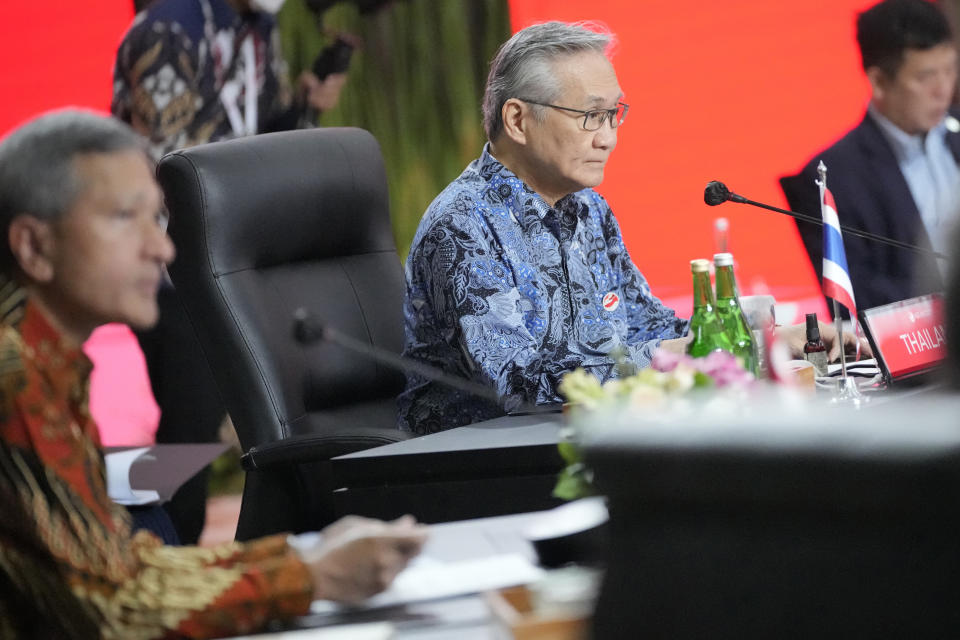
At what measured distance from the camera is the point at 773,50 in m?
3.54

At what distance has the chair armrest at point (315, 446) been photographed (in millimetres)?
1914

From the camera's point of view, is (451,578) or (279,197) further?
(279,197)

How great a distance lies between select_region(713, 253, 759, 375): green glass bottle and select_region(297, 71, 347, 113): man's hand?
2.48 metres

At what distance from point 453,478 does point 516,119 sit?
0.87m

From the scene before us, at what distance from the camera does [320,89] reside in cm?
387

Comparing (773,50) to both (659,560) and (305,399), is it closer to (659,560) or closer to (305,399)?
(305,399)

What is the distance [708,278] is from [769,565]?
1085 millimetres

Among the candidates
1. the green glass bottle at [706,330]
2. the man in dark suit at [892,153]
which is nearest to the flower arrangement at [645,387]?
the green glass bottle at [706,330]

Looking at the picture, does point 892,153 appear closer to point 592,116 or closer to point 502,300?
point 592,116

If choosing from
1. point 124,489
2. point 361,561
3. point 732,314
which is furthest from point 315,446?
point 361,561

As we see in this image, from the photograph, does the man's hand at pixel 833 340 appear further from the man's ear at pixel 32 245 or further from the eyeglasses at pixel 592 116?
the man's ear at pixel 32 245

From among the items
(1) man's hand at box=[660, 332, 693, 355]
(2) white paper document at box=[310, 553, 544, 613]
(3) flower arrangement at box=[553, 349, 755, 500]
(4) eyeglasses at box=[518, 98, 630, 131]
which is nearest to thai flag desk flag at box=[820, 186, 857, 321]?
(1) man's hand at box=[660, 332, 693, 355]

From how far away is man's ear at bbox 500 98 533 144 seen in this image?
2.14 m

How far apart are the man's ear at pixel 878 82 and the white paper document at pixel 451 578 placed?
2271mm
